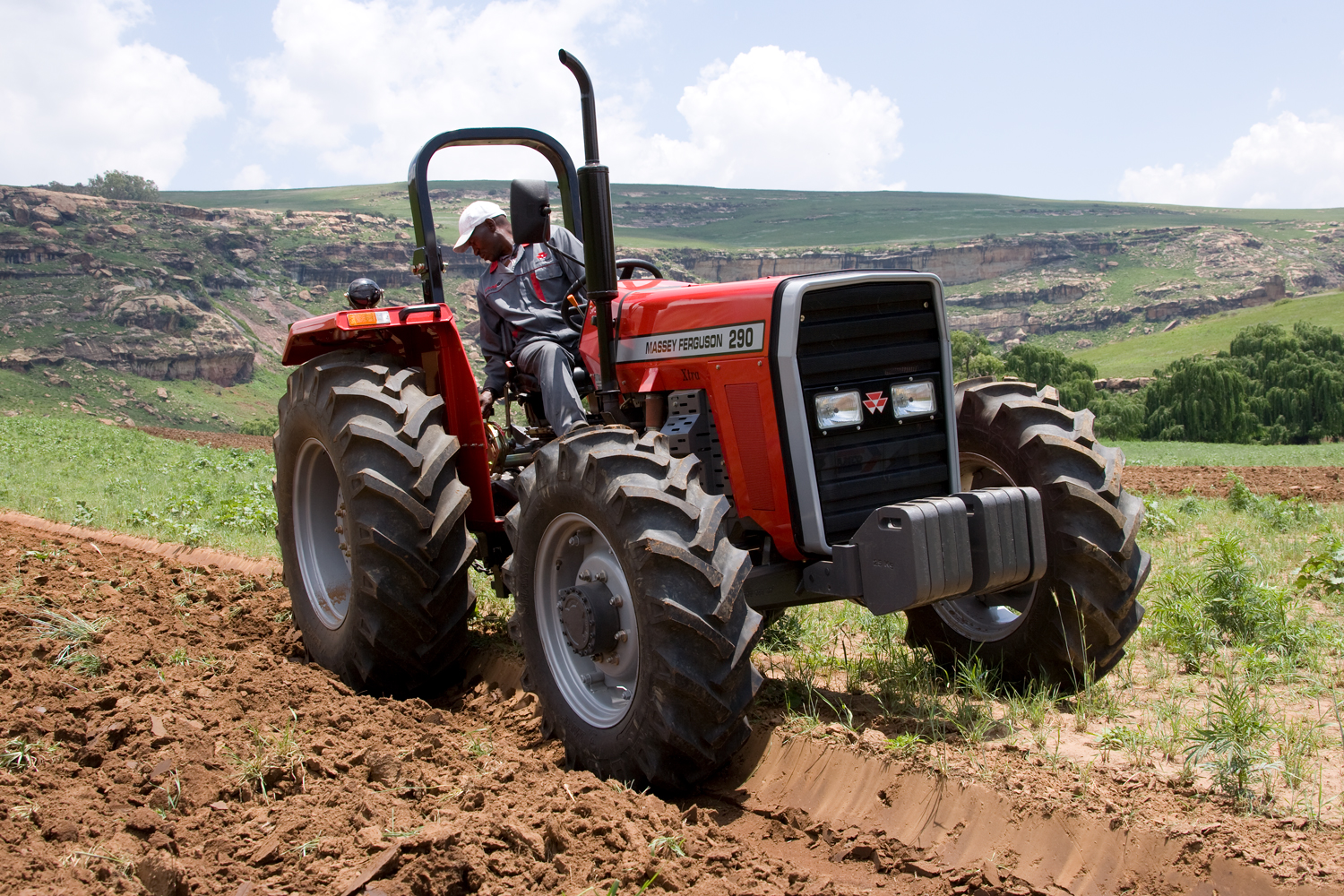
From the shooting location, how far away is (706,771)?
3475 mm

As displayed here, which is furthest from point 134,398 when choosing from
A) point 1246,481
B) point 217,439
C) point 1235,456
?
point 1246,481

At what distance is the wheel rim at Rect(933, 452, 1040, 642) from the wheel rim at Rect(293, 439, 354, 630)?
305 centimetres

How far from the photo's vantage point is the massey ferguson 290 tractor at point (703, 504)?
3438 millimetres

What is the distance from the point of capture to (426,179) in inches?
211

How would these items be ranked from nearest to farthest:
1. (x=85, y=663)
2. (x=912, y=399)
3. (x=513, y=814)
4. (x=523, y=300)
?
(x=513, y=814) < (x=912, y=399) < (x=85, y=663) < (x=523, y=300)

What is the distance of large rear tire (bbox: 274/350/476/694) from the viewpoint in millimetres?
4449

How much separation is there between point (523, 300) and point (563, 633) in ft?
6.57

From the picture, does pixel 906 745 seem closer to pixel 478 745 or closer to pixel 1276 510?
pixel 478 745

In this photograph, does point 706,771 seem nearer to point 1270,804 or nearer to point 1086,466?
point 1270,804

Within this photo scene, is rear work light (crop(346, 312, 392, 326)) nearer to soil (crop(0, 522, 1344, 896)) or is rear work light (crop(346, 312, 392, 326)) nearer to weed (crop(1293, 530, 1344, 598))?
soil (crop(0, 522, 1344, 896))

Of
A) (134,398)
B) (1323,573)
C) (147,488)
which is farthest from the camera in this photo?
(134,398)

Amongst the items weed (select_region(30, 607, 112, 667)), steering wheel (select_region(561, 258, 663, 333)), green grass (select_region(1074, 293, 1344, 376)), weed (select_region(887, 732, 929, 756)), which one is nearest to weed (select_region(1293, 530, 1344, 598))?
weed (select_region(887, 732, 929, 756))

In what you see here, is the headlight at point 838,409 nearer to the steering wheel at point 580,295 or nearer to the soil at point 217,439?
the steering wheel at point 580,295

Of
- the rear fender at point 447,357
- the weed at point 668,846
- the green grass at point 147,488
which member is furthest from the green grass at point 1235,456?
the weed at point 668,846
